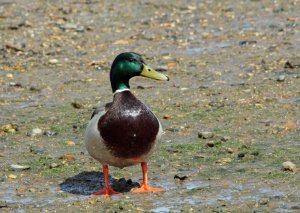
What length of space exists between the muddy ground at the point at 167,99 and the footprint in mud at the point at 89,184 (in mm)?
17

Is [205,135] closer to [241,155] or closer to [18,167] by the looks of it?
[241,155]

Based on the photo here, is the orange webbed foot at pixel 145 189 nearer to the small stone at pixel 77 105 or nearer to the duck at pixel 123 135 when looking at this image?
the duck at pixel 123 135

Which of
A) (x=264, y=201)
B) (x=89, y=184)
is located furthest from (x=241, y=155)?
(x=264, y=201)

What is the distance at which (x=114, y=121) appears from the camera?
798cm

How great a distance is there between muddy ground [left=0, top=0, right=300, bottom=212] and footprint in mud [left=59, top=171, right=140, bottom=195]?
0.02 meters

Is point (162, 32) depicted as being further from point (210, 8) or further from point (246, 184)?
point (246, 184)

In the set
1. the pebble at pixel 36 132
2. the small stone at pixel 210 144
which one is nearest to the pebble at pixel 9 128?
the pebble at pixel 36 132

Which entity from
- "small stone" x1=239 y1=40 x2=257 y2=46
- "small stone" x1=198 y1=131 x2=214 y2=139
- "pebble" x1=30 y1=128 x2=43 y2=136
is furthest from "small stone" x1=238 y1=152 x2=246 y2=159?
"small stone" x1=239 y1=40 x2=257 y2=46

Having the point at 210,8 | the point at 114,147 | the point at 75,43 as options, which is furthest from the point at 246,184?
the point at 210,8

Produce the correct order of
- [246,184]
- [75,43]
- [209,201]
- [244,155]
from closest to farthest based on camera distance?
[209,201]
[246,184]
[244,155]
[75,43]

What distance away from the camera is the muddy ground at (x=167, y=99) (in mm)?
8086

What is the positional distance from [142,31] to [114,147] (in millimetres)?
8099

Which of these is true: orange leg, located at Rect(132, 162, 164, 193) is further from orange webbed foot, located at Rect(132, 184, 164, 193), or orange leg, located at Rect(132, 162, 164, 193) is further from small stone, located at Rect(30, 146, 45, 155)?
small stone, located at Rect(30, 146, 45, 155)

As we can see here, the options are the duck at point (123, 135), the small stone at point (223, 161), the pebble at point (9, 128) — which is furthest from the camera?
the pebble at point (9, 128)
